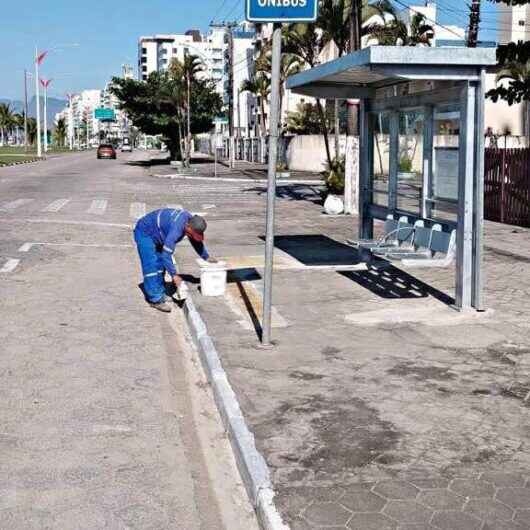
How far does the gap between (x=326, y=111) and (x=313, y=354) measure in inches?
1777

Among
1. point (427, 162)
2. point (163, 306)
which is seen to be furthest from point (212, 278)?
point (427, 162)

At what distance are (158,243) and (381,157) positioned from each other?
3.77m

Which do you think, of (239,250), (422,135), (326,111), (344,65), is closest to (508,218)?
(239,250)

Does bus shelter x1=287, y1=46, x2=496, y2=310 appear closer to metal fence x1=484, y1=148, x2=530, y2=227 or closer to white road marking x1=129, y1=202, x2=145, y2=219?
metal fence x1=484, y1=148, x2=530, y2=227

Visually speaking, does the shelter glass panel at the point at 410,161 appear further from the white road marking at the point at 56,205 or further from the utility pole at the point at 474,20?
the white road marking at the point at 56,205

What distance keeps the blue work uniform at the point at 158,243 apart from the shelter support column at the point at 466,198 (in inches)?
112

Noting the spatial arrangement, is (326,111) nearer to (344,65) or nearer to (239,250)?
(239,250)

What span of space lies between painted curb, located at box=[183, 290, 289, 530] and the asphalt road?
3.8 inches

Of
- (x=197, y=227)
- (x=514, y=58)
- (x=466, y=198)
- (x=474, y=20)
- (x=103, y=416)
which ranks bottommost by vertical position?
(x=103, y=416)

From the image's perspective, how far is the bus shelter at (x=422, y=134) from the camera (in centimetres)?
831

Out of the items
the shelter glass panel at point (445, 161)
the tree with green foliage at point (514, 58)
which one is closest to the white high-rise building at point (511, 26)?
the tree with green foliage at point (514, 58)

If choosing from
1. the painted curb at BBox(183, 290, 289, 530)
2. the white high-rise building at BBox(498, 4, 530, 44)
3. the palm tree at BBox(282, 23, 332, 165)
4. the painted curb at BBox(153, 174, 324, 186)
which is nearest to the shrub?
the palm tree at BBox(282, 23, 332, 165)

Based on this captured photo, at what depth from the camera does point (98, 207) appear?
23.7 meters

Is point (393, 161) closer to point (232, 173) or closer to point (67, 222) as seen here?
point (67, 222)
